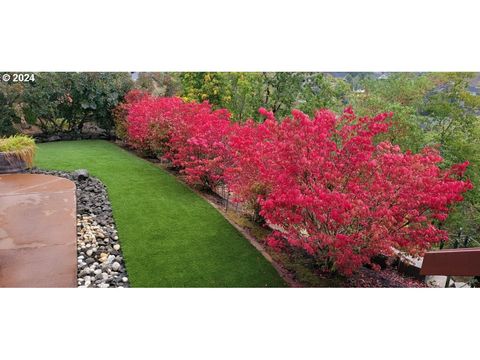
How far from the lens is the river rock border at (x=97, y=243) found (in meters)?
4.22

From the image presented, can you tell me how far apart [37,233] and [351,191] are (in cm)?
→ 375

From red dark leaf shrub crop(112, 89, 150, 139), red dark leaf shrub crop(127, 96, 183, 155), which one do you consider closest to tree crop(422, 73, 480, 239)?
red dark leaf shrub crop(127, 96, 183, 155)

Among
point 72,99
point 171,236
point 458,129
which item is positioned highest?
point 458,129

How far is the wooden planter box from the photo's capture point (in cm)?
628

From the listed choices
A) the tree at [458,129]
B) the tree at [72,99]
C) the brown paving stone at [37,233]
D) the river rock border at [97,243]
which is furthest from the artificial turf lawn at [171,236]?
the tree at [458,129]

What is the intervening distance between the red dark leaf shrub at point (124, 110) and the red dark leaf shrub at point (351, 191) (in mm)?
5117

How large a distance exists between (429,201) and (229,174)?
2754 millimetres

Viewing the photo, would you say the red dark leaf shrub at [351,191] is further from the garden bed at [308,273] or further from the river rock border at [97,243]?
the river rock border at [97,243]

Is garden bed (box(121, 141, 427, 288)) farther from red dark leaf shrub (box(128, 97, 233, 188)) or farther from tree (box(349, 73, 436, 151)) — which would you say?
tree (box(349, 73, 436, 151))

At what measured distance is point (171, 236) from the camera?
4922 mm

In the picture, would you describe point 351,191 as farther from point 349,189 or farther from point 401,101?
point 401,101

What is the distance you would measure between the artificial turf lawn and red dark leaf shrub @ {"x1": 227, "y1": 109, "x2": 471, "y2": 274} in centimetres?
58

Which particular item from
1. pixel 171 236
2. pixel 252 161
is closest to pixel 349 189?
pixel 252 161

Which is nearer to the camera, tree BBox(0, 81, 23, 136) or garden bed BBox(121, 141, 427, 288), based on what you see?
garden bed BBox(121, 141, 427, 288)
